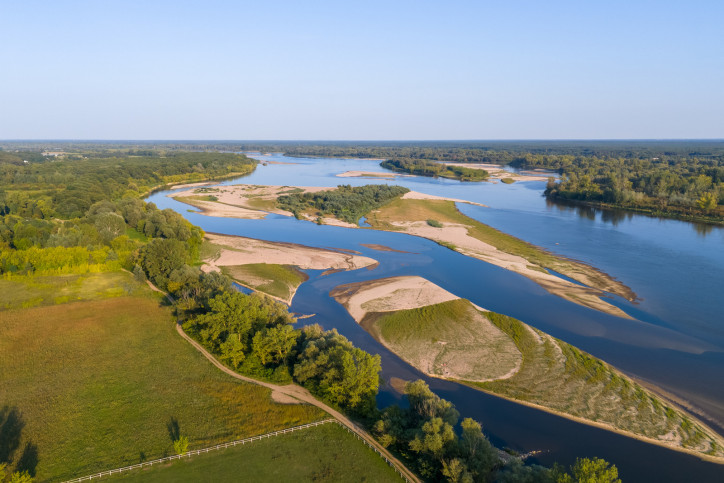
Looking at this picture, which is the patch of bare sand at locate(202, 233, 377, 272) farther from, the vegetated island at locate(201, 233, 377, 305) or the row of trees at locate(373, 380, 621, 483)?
the row of trees at locate(373, 380, 621, 483)

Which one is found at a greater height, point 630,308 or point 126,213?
point 126,213

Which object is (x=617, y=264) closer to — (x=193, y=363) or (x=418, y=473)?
(x=418, y=473)

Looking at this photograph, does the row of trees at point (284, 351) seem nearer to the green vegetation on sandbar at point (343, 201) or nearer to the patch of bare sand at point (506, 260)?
the patch of bare sand at point (506, 260)

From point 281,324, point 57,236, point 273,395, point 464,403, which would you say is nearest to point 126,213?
point 57,236

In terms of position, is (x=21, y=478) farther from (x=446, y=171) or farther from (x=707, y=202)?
(x=446, y=171)

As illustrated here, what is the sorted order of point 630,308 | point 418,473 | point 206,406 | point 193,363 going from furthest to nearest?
1. point 630,308
2. point 193,363
3. point 206,406
4. point 418,473

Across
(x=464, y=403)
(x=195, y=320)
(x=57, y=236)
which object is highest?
(x=57, y=236)
